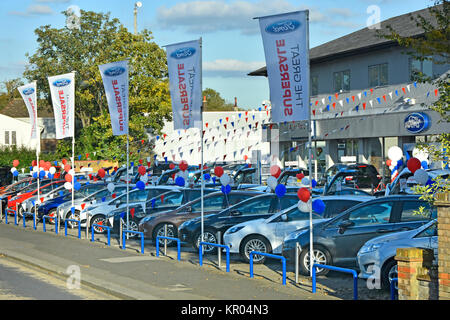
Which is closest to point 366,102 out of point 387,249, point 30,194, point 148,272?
point 30,194

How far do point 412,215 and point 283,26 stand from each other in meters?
4.16

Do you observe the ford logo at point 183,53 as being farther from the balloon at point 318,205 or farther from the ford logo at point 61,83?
the ford logo at point 61,83

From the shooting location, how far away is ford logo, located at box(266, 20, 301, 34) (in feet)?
39.1

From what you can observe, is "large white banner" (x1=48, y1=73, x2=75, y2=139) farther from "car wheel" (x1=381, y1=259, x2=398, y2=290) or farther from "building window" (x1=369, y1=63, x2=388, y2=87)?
"building window" (x1=369, y1=63, x2=388, y2=87)

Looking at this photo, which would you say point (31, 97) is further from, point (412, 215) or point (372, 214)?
point (412, 215)

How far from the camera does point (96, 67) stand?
4919cm

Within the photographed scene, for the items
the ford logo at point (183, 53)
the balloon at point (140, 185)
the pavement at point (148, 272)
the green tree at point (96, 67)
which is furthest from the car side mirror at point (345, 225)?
the green tree at point (96, 67)

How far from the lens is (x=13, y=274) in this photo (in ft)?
43.5

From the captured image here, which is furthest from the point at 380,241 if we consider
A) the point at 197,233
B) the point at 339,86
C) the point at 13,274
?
the point at 339,86

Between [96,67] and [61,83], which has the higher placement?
[96,67]

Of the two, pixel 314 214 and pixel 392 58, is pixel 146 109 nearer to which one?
pixel 392 58

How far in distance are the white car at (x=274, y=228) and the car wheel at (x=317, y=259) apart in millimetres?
1435

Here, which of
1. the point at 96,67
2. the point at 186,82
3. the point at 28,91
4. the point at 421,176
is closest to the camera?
the point at 421,176
